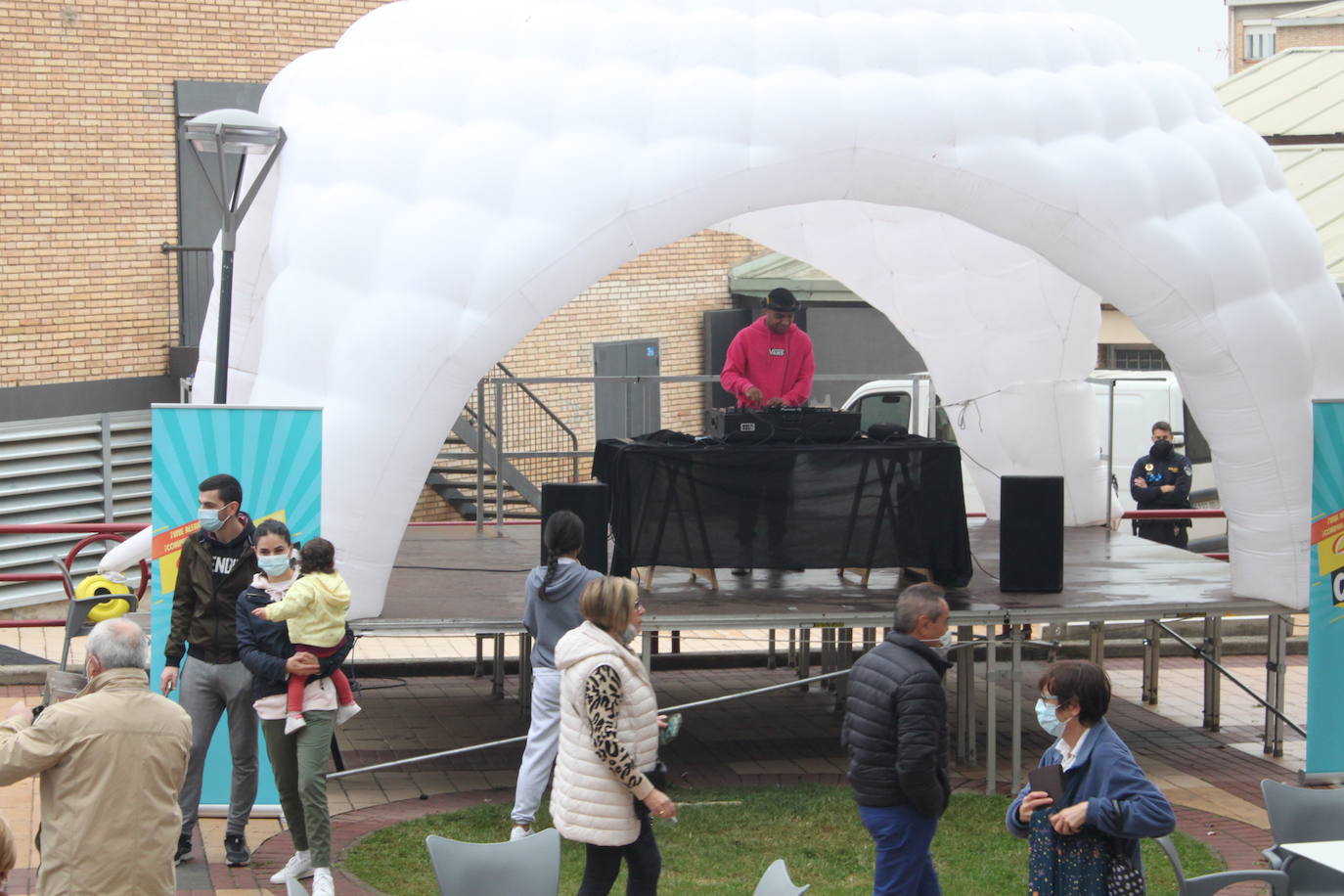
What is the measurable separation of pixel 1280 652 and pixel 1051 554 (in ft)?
4.80

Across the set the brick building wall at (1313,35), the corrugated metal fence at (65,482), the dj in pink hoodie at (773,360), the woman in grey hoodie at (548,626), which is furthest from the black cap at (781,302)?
the brick building wall at (1313,35)

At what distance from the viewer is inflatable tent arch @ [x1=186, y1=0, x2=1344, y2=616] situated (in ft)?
29.8

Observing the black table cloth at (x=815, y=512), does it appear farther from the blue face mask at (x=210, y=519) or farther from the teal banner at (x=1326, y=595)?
the blue face mask at (x=210, y=519)

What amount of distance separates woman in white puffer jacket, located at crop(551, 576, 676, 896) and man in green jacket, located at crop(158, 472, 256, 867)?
2093 millimetres

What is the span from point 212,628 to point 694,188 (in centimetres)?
353

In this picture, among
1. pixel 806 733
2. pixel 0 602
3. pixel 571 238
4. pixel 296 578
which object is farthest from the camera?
pixel 0 602

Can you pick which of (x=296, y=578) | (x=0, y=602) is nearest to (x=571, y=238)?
(x=296, y=578)

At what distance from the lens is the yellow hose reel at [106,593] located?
422 inches

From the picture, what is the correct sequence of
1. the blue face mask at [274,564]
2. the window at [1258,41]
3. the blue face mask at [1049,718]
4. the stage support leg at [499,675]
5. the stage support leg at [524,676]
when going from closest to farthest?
the blue face mask at [1049,718] → the blue face mask at [274,564] → the stage support leg at [524,676] → the stage support leg at [499,675] → the window at [1258,41]

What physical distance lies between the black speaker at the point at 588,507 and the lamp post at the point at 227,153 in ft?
6.17

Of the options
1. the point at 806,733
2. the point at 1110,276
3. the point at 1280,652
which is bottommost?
the point at 806,733

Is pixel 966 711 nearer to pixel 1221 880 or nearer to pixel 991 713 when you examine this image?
pixel 991 713

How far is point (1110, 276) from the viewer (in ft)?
32.5

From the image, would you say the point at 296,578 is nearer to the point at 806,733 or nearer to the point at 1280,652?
→ the point at 806,733
